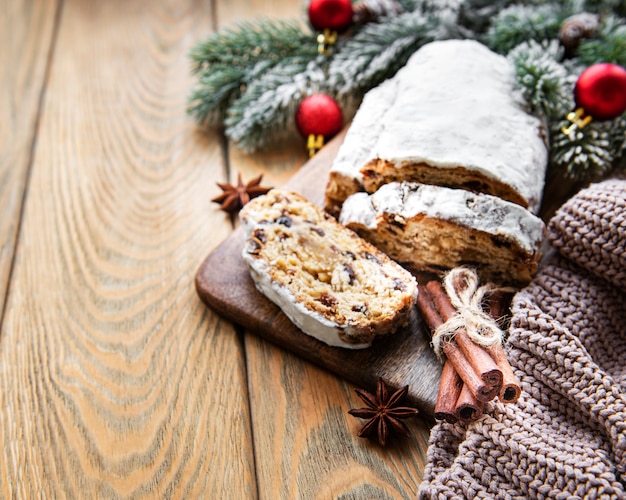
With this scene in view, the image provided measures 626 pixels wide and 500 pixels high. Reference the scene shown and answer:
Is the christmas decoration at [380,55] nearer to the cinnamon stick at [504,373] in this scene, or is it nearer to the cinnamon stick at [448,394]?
the cinnamon stick at [504,373]

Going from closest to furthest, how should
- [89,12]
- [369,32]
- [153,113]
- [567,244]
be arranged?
[567,244]
[369,32]
[153,113]
[89,12]

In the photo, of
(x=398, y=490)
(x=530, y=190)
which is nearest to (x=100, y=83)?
(x=530, y=190)

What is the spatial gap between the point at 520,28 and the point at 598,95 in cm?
46

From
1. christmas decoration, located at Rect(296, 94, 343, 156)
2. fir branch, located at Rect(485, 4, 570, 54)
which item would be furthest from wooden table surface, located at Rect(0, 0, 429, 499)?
fir branch, located at Rect(485, 4, 570, 54)

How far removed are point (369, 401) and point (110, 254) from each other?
38.6 inches

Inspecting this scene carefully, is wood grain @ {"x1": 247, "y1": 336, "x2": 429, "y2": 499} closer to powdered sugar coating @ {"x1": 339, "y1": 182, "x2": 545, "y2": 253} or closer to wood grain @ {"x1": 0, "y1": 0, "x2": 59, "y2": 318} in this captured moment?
powdered sugar coating @ {"x1": 339, "y1": 182, "x2": 545, "y2": 253}

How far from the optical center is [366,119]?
2088 mm

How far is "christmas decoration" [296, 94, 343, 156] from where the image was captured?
7.83 feet

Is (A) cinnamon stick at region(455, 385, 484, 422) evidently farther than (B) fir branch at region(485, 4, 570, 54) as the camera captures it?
No

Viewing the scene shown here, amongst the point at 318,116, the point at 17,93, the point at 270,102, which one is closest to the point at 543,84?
the point at 318,116

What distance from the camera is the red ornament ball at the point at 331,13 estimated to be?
248cm

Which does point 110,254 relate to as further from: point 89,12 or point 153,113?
point 89,12

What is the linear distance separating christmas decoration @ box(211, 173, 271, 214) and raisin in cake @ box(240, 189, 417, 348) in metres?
0.29

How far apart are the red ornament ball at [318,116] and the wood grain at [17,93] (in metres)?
1.00
